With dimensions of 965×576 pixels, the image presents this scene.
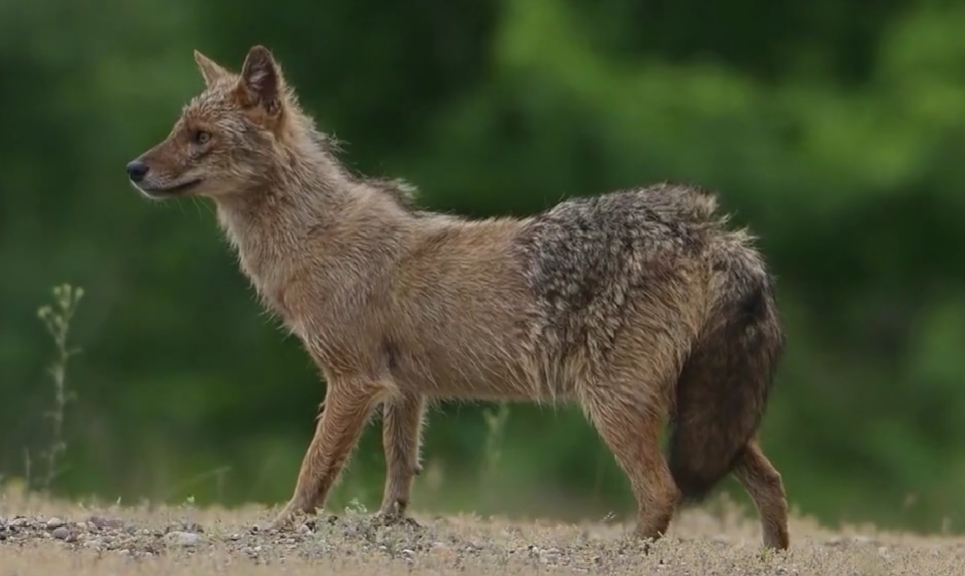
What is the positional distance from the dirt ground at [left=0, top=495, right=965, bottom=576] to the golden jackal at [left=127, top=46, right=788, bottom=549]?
377 mm

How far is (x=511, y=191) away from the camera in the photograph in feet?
55.1

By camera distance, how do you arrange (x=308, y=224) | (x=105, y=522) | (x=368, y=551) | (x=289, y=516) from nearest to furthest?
1. (x=368, y=551)
2. (x=105, y=522)
3. (x=289, y=516)
4. (x=308, y=224)

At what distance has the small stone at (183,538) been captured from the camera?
7.89 meters

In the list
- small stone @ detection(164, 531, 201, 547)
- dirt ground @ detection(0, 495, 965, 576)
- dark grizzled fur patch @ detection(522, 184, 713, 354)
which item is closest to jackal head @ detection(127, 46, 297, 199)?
dark grizzled fur patch @ detection(522, 184, 713, 354)

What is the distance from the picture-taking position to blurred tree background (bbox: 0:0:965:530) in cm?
1603

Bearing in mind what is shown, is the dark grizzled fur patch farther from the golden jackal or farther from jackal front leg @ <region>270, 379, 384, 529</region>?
jackal front leg @ <region>270, 379, 384, 529</region>

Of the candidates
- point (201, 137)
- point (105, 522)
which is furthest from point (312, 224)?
point (105, 522)

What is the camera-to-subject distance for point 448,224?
31.4 ft

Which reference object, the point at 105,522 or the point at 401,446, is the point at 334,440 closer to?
the point at 401,446

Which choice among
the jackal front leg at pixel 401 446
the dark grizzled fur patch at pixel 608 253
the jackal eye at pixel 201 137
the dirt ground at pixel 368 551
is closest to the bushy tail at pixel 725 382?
the dark grizzled fur patch at pixel 608 253

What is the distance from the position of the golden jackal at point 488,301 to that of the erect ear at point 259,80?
0.01 meters

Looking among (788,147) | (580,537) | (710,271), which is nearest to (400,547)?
(580,537)

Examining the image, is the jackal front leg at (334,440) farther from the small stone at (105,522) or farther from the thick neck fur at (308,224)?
the small stone at (105,522)

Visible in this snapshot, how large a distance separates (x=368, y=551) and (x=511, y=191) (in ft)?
30.0
